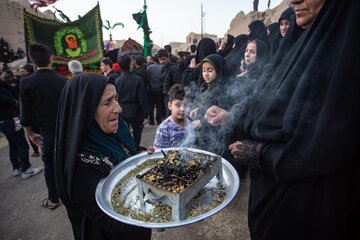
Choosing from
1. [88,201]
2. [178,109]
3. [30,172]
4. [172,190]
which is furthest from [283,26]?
[30,172]

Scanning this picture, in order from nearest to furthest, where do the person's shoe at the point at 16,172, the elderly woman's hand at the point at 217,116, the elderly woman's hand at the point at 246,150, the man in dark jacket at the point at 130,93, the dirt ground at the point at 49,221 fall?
the elderly woman's hand at the point at 246,150, the elderly woman's hand at the point at 217,116, the dirt ground at the point at 49,221, the person's shoe at the point at 16,172, the man in dark jacket at the point at 130,93

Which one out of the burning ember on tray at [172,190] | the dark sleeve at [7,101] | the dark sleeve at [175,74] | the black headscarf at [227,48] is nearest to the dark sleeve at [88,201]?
the burning ember on tray at [172,190]

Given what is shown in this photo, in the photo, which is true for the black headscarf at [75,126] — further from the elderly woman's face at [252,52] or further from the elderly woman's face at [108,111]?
the elderly woman's face at [252,52]

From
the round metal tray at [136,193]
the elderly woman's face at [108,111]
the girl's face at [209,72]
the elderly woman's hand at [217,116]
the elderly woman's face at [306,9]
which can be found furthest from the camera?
the girl's face at [209,72]

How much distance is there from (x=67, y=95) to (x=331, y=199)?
192cm

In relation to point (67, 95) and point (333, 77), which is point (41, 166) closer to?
point (67, 95)

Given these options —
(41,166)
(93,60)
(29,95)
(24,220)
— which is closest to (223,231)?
(24,220)

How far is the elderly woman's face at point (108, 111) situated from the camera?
1.70 metres

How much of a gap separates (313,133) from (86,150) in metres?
1.53

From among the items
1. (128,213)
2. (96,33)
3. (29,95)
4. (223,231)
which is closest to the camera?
(128,213)

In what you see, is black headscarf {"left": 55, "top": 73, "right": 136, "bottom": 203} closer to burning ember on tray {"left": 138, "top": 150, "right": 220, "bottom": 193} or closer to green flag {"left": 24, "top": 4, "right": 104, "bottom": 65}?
burning ember on tray {"left": 138, "top": 150, "right": 220, "bottom": 193}

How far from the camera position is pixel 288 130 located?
113 centimetres

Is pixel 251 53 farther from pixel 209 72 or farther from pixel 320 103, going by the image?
pixel 320 103

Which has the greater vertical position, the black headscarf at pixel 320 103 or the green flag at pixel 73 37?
the green flag at pixel 73 37
